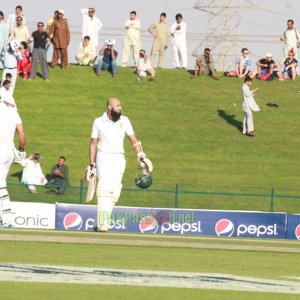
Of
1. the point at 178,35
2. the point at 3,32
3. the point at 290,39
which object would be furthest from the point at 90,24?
the point at 290,39

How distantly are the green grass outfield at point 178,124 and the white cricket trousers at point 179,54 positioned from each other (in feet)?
1.98

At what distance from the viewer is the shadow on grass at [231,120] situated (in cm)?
4438

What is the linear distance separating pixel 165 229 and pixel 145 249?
16.3 meters

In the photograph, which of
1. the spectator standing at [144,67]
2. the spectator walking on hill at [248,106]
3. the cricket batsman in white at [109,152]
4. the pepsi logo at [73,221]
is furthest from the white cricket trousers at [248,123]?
the cricket batsman in white at [109,152]

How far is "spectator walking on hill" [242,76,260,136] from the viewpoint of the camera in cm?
4159

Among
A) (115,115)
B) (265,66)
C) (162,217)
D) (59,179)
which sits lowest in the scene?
(162,217)

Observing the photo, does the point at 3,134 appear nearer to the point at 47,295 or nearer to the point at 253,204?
the point at 47,295

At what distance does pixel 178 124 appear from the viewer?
44.5 meters

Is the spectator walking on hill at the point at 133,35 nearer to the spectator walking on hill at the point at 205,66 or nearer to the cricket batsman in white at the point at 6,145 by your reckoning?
the spectator walking on hill at the point at 205,66

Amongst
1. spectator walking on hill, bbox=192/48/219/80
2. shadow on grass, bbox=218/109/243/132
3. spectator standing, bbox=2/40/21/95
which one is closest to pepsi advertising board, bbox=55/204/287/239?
spectator standing, bbox=2/40/21/95

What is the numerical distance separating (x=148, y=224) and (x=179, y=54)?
15985mm

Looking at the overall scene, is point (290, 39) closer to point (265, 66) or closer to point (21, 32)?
point (265, 66)

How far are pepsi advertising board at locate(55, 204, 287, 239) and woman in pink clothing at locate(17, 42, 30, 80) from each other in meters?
10.6

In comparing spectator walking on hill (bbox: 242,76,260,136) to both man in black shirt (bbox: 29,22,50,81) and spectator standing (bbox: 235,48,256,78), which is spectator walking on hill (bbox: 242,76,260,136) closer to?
spectator standing (bbox: 235,48,256,78)
